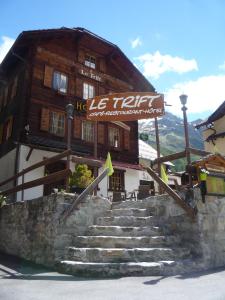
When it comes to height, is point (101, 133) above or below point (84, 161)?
above

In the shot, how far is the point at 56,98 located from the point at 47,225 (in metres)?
11.0

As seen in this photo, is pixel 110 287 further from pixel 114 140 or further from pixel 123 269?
pixel 114 140

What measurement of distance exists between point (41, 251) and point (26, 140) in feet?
28.4

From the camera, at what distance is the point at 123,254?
6.94 meters

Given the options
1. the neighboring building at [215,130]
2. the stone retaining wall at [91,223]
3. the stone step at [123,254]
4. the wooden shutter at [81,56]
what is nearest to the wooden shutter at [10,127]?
the wooden shutter at [81,56]

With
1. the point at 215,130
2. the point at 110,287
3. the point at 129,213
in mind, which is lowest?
the point at 110,287

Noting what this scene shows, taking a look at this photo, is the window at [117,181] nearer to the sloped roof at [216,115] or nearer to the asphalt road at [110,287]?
the sloped roof at [216,115]

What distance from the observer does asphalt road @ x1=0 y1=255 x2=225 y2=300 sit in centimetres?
498

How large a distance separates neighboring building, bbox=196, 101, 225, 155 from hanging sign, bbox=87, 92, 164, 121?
750cm

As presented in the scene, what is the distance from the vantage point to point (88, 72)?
20047 mm

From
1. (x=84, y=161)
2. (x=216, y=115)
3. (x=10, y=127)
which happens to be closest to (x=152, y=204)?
(x=84, y=161)

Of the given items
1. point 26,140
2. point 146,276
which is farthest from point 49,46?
point 146,276

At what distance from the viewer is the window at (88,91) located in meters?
19.5

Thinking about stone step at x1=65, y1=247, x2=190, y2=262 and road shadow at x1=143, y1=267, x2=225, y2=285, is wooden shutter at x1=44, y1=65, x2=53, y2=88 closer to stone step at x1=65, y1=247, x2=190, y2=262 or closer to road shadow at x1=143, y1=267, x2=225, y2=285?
stone step at x1=65, y1=247, x2=190, y2=262
